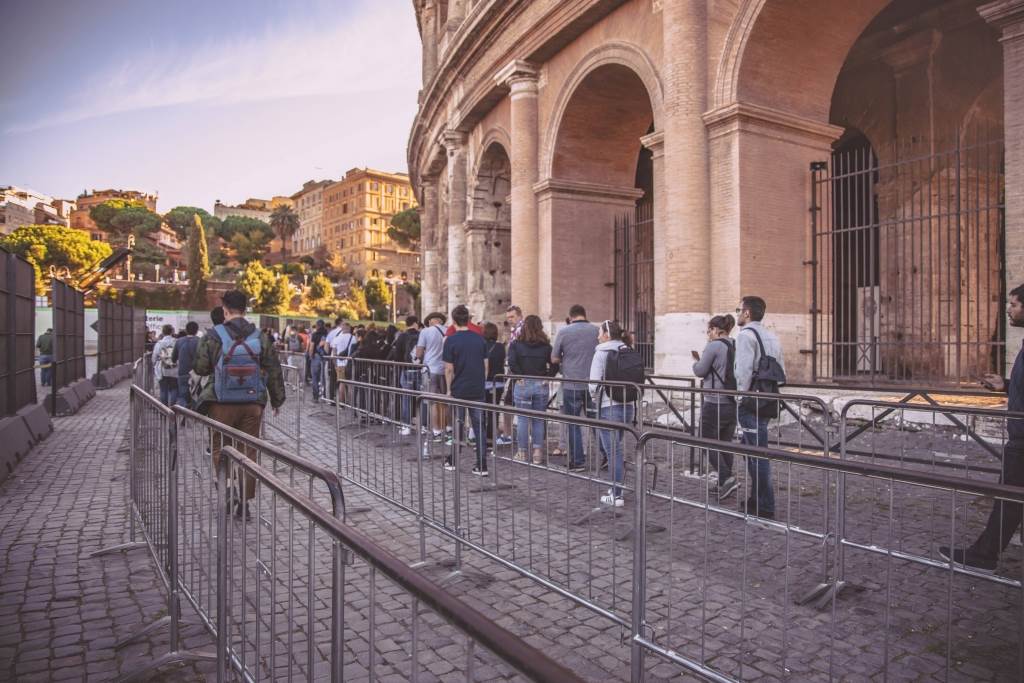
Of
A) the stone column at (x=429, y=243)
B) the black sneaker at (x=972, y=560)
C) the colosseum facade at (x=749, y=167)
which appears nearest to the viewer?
the black sneaker at (x=972, y=560)

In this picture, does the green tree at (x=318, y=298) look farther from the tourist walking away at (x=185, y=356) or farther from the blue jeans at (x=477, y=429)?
the blue jeans at (x=477, y=429)

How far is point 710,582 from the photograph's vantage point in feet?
13.7

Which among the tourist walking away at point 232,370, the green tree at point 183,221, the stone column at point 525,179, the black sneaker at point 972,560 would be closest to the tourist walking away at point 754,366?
the black sneaker at point 972,560

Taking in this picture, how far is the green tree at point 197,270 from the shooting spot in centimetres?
7050

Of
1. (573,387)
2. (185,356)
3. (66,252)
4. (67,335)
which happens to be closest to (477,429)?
(573,387)

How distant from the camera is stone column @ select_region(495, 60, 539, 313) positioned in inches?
604

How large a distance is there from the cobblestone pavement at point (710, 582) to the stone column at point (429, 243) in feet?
66.9

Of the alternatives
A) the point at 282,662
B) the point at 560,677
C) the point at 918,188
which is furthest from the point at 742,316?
Answer: the point at 918,188

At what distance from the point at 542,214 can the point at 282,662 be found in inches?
511

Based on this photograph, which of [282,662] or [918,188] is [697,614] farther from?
[918,188]

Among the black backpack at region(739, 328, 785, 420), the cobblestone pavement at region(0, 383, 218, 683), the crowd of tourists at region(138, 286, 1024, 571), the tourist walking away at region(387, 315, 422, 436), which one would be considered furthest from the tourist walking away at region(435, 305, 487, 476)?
the cobblestone pavement at region(0, 383, 218, 683)

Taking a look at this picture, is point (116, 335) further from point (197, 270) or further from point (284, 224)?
point (284, 224)

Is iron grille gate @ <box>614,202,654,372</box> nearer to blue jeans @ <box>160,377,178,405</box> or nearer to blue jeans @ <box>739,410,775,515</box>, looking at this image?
blue jeans @ <box>739,410,775,515</box>

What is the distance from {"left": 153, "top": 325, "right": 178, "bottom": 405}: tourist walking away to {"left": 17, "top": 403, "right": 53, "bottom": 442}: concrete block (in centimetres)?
168
